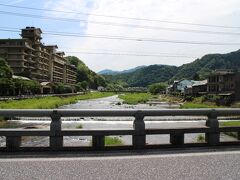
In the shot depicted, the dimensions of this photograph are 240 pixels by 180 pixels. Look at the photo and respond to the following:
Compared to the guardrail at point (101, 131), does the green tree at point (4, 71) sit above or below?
above

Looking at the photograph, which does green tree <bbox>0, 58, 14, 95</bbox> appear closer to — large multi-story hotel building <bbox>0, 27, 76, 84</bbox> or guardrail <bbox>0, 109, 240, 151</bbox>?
large multi-story hotel building <bbox>0, 27, 76, 84</bbox>

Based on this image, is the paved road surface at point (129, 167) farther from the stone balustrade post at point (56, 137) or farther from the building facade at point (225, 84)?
the building facade at point (225, 84)

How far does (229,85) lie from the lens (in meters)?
99.4

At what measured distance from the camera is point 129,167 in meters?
7.07

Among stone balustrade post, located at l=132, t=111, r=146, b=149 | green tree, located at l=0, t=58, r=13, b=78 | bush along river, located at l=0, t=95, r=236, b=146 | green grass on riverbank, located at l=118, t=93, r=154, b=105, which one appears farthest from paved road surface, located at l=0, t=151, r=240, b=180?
green tree, located at l=0, t=58, r=13, b=78

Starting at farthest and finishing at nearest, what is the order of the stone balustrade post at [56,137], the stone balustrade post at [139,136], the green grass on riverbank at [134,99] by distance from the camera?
the green grass on riverbank at [134,99] < the stone balustrade post at [139,136] < the stone balustrade post at [56,137]

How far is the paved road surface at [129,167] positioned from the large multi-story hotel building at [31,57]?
120 meters

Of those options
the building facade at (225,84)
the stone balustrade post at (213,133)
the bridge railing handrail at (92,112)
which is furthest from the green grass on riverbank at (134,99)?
the bridge railing handrail at (92,112)

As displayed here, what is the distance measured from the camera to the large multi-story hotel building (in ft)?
407

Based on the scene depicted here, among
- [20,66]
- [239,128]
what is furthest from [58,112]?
[20,66]

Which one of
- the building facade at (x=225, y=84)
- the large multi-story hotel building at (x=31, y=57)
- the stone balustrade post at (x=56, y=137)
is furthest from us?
the large multi-story hotel building at (x=31, y=57)

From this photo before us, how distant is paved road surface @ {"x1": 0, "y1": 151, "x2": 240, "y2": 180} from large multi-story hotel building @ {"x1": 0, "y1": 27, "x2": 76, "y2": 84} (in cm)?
12002

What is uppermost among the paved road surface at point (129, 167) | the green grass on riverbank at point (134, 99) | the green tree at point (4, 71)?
the green tree at point (4, 71)

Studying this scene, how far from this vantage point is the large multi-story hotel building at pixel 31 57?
12412 centimetres
